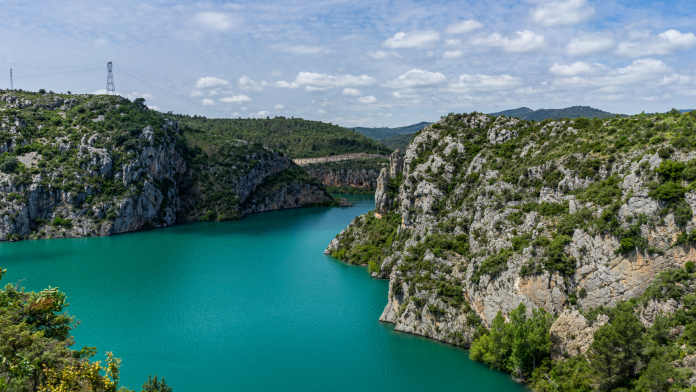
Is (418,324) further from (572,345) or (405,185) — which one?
(405,185)

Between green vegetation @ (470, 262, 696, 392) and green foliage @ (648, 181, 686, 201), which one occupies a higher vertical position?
green foliage @ (648, 181, 686, 201)

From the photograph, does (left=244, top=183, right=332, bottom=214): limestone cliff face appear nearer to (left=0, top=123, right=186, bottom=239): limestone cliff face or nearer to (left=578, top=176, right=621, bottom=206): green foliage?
(left=0, top=123, right=186, bottom=239): limestone cliff face

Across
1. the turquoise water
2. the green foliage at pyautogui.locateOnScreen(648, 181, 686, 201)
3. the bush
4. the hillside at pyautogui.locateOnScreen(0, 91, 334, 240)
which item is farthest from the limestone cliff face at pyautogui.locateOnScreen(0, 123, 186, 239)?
the green foliage at pyautogui.locateOnScreen(648, 181, 686, 201)

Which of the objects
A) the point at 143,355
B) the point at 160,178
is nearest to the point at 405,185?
the point at 143,355

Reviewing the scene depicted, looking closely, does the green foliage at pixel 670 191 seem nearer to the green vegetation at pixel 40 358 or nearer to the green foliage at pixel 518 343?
the green foliage at pixel 518 343

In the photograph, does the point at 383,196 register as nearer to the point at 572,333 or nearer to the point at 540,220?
the point at 540,220

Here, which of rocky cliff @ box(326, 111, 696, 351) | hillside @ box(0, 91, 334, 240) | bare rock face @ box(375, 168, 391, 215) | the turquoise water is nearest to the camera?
rocky cliff @ box(326, 111, 696, 351)

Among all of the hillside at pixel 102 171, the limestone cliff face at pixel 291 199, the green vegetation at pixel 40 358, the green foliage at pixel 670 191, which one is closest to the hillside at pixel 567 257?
the green foliage at pixel 670 191
